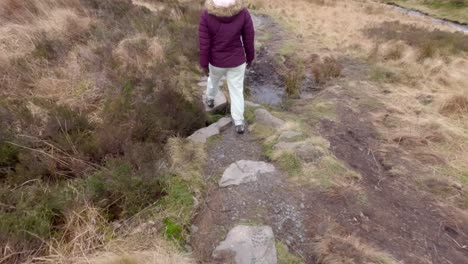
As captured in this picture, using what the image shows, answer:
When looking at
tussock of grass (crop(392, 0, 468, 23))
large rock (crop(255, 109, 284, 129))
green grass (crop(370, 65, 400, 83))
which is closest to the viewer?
large rock (crop(255, 109, 284, 129))

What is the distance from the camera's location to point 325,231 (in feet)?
9.65

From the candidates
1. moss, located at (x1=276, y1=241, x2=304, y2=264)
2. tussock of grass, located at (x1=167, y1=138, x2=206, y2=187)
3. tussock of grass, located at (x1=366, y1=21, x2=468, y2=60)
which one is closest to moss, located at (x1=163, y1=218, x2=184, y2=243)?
tussock of grass, located at (x1=167, y1=138, x2=206, y2=187)

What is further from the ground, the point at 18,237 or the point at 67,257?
the point at 18,237

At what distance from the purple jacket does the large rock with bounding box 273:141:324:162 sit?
1.21 metres

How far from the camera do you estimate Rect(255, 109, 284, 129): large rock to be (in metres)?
4.65

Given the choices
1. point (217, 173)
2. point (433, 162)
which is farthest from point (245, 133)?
point (433, 162)

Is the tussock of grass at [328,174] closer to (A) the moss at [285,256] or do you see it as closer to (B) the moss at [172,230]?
(A) the moss at [285,256]

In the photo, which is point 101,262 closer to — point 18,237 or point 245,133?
point 18,237

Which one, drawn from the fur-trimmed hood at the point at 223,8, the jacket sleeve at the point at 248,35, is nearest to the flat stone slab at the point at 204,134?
the jacket sleeve at the point at 248,35

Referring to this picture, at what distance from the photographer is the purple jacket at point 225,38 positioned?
3.88m

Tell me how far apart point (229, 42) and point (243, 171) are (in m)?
1.61

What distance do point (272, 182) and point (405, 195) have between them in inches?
62.9

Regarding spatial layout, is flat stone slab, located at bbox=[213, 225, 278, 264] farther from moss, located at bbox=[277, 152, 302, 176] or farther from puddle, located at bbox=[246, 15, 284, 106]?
puddle, located at bbox=[246, 15, 284, 106]

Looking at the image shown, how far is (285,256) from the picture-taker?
8.95 ft
